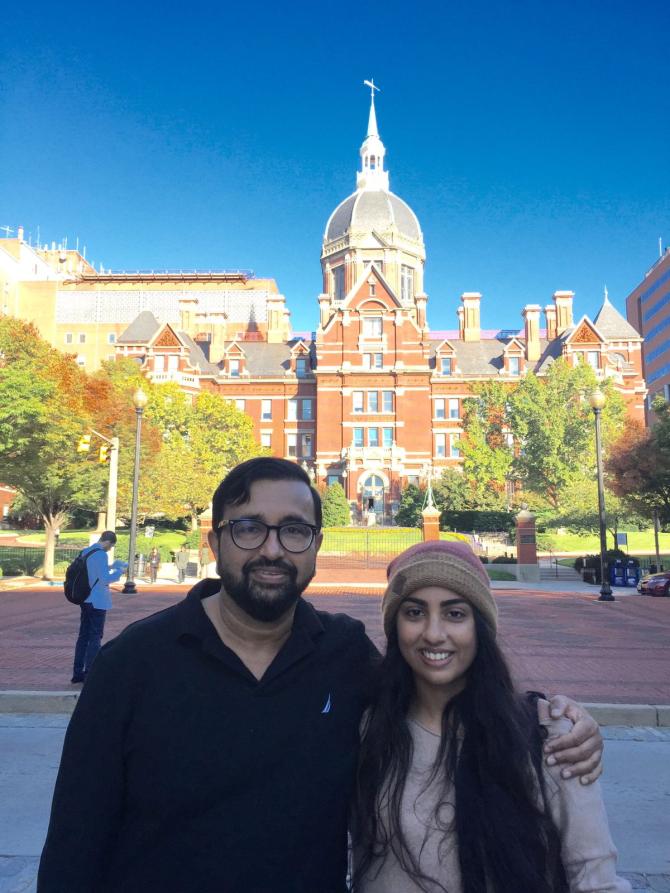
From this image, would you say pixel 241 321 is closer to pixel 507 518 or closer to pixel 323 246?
pixel 323 246

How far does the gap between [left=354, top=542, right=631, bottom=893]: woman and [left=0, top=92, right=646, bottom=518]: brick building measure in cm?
5210

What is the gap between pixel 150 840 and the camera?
206 cm

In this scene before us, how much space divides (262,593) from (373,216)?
242ft

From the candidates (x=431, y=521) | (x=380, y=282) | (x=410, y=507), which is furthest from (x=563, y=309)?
(x=431, y=521)

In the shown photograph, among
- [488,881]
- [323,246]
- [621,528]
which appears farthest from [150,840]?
[323,246]

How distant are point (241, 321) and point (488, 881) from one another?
92.2 m

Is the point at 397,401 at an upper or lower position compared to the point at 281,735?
upper

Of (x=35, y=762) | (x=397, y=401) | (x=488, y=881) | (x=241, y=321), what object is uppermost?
(x=241, y=321)

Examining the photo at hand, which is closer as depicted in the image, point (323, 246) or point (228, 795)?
point (228, 795)

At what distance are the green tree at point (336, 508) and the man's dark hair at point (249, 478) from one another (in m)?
46.3

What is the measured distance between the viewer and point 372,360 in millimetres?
57844

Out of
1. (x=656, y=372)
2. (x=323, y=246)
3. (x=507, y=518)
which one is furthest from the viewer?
(x=656, y=372)

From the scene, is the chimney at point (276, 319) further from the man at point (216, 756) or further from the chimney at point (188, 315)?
the man at point (216, 756)

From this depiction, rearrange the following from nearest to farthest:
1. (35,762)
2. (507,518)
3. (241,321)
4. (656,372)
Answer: (35,762), (507,518), (656,372), (241,321)
